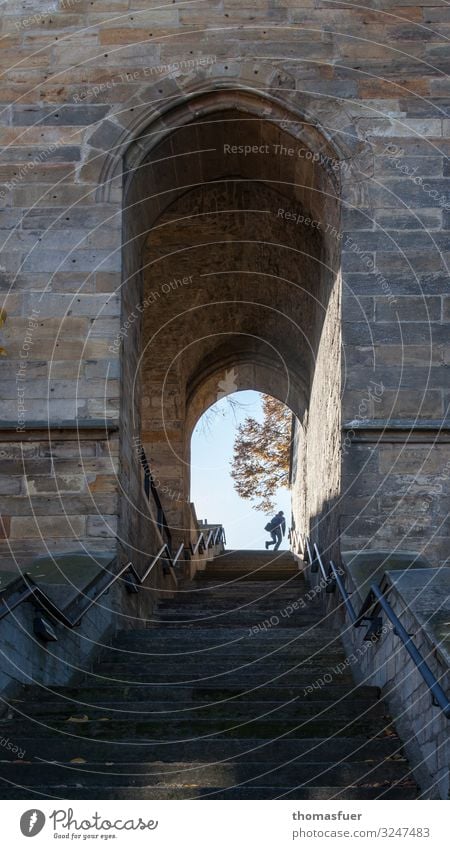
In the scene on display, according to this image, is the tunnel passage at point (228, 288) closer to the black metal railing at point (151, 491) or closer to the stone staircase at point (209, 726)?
the black metal railing at point (151, 491)

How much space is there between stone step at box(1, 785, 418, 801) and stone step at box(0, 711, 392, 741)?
0.80 metres

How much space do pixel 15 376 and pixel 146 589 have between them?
2.28 metres

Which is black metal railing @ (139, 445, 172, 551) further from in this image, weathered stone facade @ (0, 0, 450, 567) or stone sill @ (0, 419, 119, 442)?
stone sill @ (0, 419, 119, 442)

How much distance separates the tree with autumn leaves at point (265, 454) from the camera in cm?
2650

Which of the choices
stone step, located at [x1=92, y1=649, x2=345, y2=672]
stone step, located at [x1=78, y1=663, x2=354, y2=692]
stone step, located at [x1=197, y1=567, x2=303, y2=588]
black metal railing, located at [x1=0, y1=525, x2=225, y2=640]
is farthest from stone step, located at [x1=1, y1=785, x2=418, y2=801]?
stone step, located at [x1=197, y1=567, x2=303, y2=588]

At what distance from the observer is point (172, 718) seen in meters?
5.89

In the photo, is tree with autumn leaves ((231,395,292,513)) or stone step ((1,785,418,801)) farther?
tree with autumn leaves ((231,395,292,513))

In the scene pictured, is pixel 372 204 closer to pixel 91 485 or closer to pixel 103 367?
pixel 103 367

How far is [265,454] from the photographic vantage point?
27.0 m

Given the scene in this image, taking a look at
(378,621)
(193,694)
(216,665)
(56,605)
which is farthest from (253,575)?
(193,694)

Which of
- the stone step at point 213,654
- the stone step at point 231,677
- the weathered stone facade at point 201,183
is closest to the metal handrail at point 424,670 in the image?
the stone step at point 231,677

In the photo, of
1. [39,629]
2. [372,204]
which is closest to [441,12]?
[372,204]

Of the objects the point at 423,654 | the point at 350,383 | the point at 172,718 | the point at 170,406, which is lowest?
the point at 423,654

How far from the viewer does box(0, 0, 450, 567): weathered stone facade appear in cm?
834
